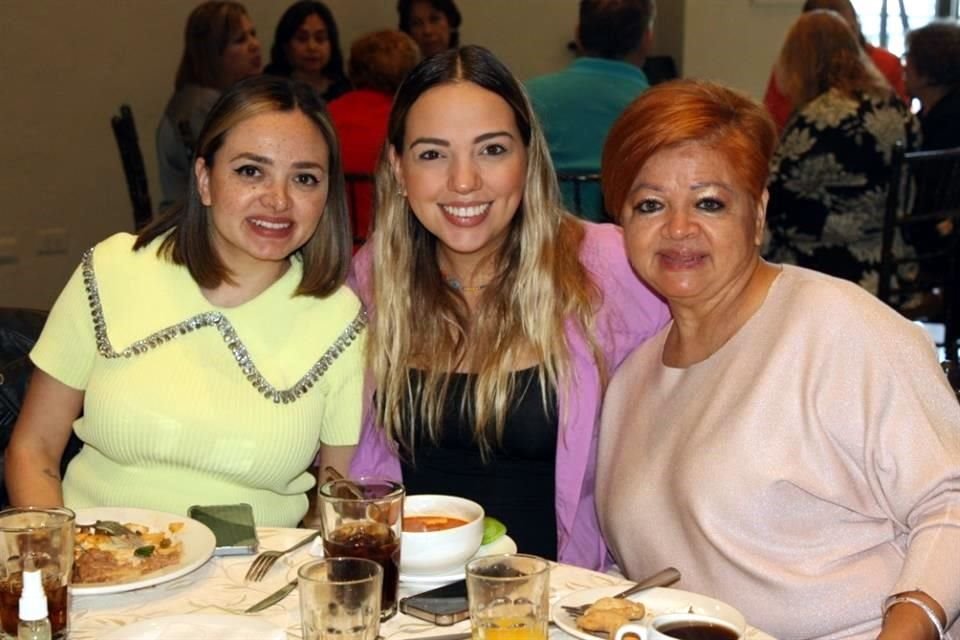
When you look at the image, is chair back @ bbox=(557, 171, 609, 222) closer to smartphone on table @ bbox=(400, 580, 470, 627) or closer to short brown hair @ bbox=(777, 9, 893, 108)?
short brown hair @ bbox=(777, 9, 893, 108)

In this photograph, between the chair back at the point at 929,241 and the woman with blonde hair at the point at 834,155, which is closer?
the chair back at the point at 929,241

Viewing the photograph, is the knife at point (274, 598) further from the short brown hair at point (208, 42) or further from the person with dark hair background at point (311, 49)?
the person with dark hair background at point (311, 49)

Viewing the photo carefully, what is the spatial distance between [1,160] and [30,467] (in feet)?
13.7

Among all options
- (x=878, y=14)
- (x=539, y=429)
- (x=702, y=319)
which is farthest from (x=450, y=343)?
(x=878, y=14)

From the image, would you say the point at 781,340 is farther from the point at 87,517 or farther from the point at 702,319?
the point at 87,517

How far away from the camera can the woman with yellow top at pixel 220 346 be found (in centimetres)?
213

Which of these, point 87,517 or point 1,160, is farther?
point 1,160

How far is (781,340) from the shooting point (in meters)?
1.85

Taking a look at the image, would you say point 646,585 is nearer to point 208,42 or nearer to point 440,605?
point 440,605

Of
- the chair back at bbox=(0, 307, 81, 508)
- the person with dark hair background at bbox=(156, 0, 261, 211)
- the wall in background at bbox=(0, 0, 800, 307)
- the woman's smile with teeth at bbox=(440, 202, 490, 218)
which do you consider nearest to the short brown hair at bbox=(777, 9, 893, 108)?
the person with dark hair background at bbox=(156, 0, 261, 211)

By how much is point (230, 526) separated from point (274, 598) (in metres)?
0.24

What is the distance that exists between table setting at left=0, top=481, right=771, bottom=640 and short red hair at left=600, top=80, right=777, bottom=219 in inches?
23.8

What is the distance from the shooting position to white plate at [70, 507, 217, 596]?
62.6 inches

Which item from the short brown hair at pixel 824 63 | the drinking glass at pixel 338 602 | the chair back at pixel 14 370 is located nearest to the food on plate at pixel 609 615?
the drinking glass at pixel 338 602
